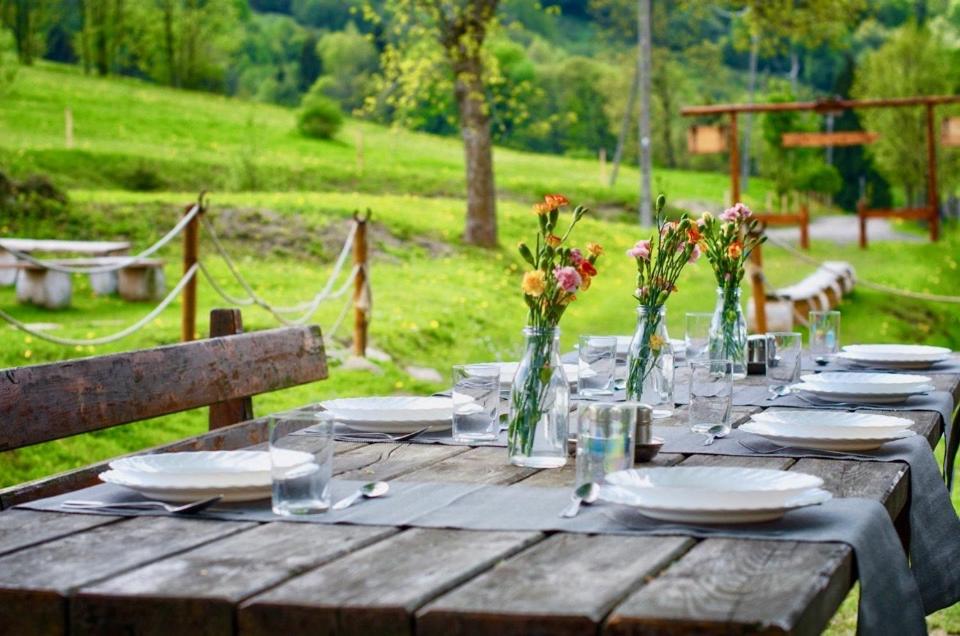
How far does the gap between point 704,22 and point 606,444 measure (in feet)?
253

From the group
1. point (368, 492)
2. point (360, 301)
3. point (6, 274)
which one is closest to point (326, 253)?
point (6, 274)

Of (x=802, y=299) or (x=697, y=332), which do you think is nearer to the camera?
(x=697, y=332)

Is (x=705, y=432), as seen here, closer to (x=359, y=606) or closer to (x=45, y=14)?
(x=359, y=606)

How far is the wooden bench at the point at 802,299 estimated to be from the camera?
1233cm

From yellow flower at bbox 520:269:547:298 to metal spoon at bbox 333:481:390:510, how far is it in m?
0.47

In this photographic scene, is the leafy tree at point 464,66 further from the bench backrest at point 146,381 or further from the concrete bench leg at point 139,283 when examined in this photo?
the bench backrest at point 146,381

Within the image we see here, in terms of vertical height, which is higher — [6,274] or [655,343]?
[655,343]

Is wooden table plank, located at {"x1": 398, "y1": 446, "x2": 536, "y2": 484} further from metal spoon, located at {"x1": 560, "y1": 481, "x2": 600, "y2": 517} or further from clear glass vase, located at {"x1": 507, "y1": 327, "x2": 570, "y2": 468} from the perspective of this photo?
metal spoon, located at {"x1": 560, "y1": 481, "x2": 600, "y2": 517}

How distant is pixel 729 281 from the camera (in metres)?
4.12

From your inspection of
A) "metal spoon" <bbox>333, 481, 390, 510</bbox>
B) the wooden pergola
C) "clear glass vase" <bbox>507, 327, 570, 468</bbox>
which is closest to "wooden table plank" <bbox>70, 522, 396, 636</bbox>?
"metal spoon" <bbox>333, 481, 390, 510</bbox>

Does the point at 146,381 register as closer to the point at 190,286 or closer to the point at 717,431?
the point at 717,431

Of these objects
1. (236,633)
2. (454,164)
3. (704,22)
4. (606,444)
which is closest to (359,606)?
(236,633)

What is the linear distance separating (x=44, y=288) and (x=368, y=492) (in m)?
10.1

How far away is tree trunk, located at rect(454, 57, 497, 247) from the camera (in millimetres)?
16438
